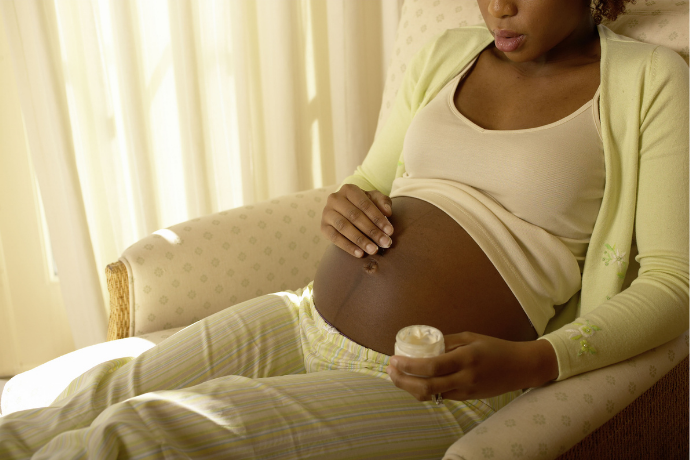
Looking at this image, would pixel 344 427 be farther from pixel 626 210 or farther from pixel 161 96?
pixel 161 96

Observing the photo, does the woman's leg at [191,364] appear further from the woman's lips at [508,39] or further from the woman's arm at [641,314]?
the woman's lips at [508,39]

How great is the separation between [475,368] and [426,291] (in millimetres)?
221

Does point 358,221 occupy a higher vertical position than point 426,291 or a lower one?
higher

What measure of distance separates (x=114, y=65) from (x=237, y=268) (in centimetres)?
90

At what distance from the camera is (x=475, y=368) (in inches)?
30.7

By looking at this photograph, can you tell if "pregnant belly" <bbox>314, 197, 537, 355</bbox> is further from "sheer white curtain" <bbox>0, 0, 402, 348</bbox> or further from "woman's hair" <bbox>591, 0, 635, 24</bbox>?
"sheer white curtain" <bbox>0, 0, 402, 348</bbox>

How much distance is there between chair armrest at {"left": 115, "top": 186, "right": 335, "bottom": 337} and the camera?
1263mm

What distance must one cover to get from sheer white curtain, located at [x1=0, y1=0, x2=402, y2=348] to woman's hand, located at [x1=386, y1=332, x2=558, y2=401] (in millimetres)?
1283

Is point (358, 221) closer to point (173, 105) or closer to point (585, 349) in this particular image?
point (585, 349)

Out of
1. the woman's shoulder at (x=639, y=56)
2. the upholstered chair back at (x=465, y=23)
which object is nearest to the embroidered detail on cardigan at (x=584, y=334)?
the woman's shoulder at (x=639, y=56)

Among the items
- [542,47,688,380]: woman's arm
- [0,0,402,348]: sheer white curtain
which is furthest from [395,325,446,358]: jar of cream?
[0,0,402,348]: sheer white curtain

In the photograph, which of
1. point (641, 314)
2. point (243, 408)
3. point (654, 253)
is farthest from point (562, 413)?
point (243, 408)

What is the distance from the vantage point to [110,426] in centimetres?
74

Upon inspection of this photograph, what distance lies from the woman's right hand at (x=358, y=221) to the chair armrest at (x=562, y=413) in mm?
364
